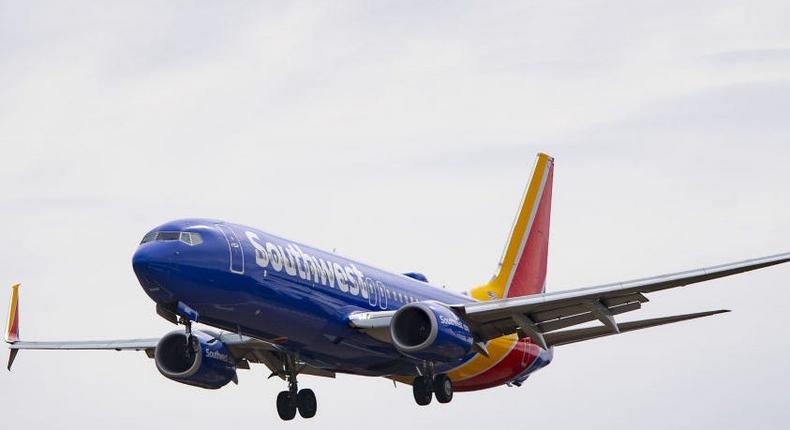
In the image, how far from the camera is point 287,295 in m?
38.9

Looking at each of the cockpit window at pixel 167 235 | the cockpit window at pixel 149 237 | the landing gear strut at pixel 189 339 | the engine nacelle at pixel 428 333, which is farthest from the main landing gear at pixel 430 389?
the cockpit window at pixel 149 237

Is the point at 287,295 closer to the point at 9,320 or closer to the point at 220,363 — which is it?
the point at 220,363

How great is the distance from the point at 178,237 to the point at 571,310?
1217cm

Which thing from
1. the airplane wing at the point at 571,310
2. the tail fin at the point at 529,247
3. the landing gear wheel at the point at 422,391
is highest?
the tail fin at the point at 529,247

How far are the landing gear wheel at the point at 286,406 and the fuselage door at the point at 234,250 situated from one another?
27.9ft

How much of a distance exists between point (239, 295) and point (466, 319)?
25.8ft

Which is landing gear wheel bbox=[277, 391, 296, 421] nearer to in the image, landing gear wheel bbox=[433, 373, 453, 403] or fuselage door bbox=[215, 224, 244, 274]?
landing gear wheel bbox=[433, 373, 453, 403]

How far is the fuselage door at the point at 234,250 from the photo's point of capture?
3759 cm

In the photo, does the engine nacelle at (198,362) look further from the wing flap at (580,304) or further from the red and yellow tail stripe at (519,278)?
the wing flap at (580,304)

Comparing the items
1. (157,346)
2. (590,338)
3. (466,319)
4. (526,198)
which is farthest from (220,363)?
(526,198)

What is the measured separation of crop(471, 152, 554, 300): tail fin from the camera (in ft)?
173

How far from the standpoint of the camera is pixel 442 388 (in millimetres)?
43594

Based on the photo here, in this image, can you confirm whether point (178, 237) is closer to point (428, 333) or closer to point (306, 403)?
point (428, 333)

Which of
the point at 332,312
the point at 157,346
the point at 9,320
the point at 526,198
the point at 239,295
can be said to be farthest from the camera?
the point at 526,198
